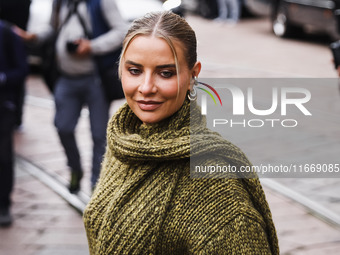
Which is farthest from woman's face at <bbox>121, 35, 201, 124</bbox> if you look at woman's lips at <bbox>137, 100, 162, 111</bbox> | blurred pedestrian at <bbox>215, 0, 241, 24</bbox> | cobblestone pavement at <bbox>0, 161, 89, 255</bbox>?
blurred pedestrian at <bbox>215, 0, 241, 24</bbox>

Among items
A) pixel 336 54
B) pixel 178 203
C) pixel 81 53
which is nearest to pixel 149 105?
pixel 178 203

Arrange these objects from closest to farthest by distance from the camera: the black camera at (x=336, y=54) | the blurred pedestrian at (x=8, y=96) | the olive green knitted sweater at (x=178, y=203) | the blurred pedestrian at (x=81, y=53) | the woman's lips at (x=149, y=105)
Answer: the olive green knitted sweater at (x=178, y=203) → the woman's lips at (x=149, y=105) → the black camera at (x=336, y=54) → the blurred pedestrian at (x=8, y=96) → the blurred pedestrian at (x=81, y=53)

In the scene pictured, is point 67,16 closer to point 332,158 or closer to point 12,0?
point 12,0

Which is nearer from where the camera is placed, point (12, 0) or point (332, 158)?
point (332, 158)

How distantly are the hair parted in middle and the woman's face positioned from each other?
0.01m

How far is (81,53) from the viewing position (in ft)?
14.9

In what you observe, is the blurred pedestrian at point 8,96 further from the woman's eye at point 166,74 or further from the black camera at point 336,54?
the woman's eye at point 166,74

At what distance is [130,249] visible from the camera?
168cm

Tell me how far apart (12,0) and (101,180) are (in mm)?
5165

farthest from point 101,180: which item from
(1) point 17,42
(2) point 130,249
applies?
(1) point 17,42

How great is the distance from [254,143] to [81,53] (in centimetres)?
246

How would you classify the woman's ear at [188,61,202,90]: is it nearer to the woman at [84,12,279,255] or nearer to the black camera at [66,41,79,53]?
the woman at [84,12,279,255]

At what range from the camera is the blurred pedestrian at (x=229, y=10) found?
699 inches

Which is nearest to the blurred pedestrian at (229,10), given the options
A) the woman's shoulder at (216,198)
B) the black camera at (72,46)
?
the black camera at (72,46)
